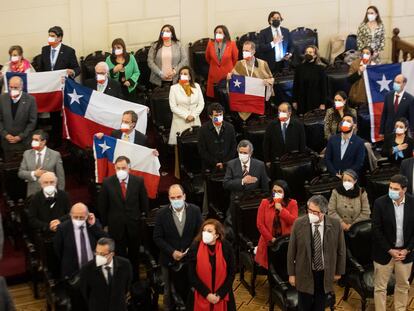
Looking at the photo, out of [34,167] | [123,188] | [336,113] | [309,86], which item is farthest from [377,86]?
[34,167]

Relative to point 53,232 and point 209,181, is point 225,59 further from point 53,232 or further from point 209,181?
point 53,232

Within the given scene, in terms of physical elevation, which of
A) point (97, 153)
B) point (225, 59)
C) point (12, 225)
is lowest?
point (12, 225)

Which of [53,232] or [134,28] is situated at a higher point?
[134,28]

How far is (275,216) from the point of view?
9.06m

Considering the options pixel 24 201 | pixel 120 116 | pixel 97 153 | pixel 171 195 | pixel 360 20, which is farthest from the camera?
pixel 360 20

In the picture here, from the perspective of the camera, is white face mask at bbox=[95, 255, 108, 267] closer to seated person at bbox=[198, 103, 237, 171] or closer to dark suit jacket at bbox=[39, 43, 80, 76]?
seated person at bbox=[198, 103, 237, 171]

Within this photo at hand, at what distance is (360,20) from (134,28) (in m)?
3.37

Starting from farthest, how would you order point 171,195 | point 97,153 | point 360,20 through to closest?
point 360,20, point 97,153, point 171,195

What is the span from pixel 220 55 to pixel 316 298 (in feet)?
15.0

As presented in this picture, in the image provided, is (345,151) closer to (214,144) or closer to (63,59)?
(214,144)

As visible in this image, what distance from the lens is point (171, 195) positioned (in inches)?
343

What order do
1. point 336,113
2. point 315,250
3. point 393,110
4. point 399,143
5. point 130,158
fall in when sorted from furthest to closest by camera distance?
1. point 393,110
2. point 336,113
3. point 399,143
4. point 130,158
5. point 315,250

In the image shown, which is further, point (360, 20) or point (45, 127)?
point (360, 20)

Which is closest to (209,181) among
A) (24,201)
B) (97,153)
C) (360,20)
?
(97,153)
